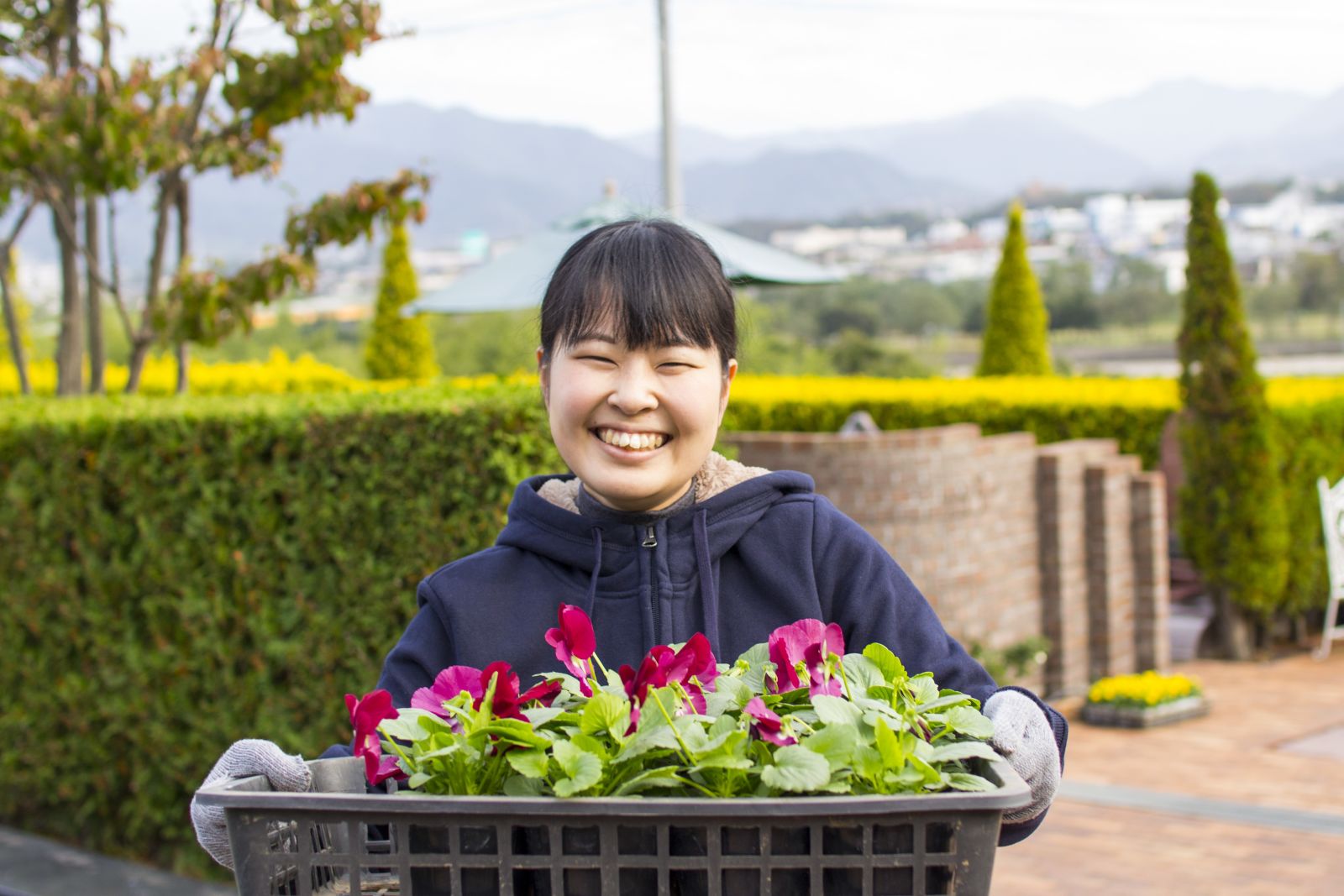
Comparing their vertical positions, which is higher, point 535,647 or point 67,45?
point 67,45

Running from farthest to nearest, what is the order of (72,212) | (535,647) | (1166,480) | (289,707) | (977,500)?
1. (1166,480)
2. (977,500)
3. (72,212)
4. (289,707)
5. (535,647)

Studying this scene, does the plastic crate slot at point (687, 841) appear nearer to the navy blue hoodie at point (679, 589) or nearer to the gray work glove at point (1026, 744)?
the gray work glove at point (1026, 744)

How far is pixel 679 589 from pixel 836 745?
1.94 ft

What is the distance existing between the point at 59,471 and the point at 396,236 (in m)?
13.1

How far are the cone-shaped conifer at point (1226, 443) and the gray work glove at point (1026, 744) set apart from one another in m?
7.92

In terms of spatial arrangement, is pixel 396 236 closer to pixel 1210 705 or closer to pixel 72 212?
pixel 72 212

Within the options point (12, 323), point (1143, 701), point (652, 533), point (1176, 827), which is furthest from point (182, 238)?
point (652, 533)

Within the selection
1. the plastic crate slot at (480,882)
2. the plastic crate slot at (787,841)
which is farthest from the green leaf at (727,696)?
the plastic crate slot at (480,882)

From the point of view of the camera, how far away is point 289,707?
4.45 meters

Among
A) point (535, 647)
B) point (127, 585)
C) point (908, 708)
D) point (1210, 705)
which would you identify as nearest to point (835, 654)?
point (908, 708)

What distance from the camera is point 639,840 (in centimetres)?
110

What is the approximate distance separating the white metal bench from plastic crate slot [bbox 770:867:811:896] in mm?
8144

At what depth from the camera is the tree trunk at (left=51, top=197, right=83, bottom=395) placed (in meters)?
6.87

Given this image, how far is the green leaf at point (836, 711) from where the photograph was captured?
3.62 ft
